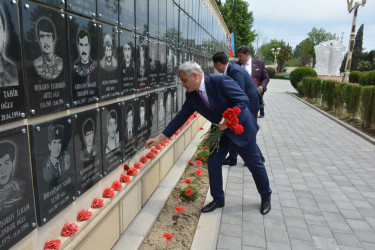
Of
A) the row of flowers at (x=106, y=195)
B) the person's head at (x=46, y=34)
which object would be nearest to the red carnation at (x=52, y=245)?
the row of flowers at (x=106, y=195)

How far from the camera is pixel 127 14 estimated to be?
8.53 feet

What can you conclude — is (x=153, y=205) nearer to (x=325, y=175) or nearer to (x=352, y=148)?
(x=325, y=175)

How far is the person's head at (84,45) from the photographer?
6.21 ft

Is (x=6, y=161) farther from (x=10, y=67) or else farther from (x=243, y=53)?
(x=243, y=53)

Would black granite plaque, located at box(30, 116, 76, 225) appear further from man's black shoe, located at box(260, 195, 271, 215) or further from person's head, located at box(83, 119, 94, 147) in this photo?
man's black shoe, located at box(260, 195, 271, 215)

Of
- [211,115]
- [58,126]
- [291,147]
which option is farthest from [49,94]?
[291,147]

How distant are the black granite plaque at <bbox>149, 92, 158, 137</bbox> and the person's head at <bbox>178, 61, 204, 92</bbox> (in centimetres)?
85

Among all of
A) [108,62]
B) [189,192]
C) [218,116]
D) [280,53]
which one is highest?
[280,53]

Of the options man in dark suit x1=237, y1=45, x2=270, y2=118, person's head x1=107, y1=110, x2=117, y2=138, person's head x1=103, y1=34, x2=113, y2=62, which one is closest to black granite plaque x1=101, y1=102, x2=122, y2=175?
person's head x1=107, y1=110, x2=117, y2=138

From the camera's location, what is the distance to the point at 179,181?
389 cm

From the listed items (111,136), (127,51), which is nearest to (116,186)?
(111,136)

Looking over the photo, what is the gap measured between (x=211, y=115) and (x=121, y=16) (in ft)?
4.04

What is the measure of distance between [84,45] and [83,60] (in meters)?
0.10

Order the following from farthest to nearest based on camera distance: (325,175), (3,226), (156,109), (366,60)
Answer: (366,60), (325,175), (156,109), (3,226)
